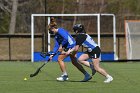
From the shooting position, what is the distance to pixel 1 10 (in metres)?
38.5

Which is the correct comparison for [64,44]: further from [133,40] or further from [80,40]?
[133,40]

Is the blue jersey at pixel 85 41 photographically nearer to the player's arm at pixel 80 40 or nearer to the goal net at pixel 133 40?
the player's arm at pixel 80 40

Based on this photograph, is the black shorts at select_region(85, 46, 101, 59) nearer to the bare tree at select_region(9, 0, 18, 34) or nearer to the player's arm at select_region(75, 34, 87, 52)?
the player's arm at select_region(75, 34, 87, 52)

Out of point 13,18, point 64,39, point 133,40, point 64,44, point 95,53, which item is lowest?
point 95,53

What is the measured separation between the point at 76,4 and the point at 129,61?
8443 millimetres

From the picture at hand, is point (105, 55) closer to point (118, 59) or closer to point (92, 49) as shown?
point (118, 59)

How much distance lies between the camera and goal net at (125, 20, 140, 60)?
104 feet

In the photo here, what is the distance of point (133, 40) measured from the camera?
105ft

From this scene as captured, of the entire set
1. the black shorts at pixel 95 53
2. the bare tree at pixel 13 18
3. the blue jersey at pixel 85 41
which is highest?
the bare tree at pixel 13 18

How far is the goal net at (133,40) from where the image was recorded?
31672mm

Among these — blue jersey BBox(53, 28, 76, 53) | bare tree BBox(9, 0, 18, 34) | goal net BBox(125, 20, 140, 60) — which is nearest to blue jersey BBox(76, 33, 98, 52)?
blue jersey BBox(53, 28, 76, 53)

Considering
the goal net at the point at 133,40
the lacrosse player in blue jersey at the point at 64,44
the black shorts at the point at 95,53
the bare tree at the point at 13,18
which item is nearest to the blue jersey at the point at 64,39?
the lacrosse player in blue jersey at the point at 64,44

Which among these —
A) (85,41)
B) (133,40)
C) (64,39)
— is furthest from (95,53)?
(133,40)

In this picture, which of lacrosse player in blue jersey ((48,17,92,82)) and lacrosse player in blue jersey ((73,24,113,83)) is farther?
lacrosse player in blue jersey ((48,17,92,82))
